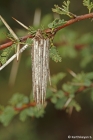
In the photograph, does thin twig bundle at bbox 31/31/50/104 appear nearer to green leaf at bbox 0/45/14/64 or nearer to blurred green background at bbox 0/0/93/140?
green leaf at bbox 0/45/14/64

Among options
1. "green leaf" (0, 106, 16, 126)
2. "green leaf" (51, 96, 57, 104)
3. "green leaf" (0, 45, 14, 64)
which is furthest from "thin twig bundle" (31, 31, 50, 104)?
"green leaf" (0, 106, 16, 126)

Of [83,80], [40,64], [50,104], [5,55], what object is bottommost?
[40,64]

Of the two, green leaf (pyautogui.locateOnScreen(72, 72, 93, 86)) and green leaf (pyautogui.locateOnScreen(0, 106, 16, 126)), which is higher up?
green leaf (pyautogui.locateOnScreen(72, 72, 93, 86))

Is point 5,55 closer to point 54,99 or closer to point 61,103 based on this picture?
point 54,99

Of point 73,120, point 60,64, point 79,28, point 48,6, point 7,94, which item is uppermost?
point 48,6

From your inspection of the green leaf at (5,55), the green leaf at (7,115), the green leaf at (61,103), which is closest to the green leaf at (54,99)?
the green leaf at (61,103)

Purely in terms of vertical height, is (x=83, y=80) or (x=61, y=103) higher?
(x=83, y=80)

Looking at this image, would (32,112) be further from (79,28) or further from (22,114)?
(79,28)

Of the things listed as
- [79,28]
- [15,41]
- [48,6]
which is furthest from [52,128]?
[15,41]

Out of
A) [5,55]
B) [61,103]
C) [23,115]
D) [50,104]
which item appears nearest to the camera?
[5,55]

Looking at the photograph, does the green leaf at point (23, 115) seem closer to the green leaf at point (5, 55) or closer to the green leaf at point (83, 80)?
the green leaf at point (83, 80)

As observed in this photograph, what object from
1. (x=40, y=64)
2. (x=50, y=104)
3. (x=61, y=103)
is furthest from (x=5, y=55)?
(x=50, y=104)
